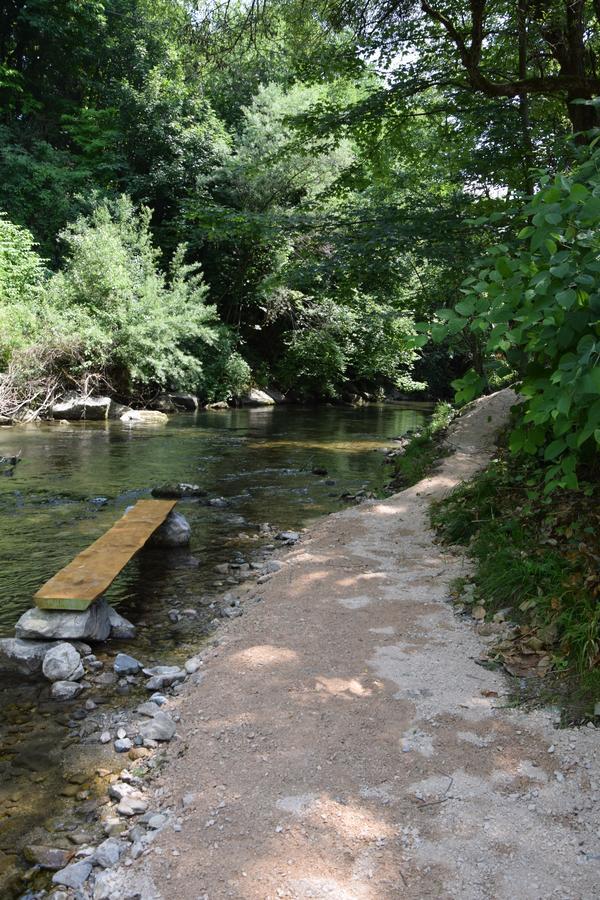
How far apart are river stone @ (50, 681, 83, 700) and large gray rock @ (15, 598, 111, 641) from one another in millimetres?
505

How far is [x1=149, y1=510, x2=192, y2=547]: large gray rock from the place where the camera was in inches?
280

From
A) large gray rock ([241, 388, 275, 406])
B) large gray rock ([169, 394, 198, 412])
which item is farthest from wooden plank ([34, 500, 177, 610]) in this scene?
large gray rock ([241, 388, 275, 406])

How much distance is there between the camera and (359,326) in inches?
989

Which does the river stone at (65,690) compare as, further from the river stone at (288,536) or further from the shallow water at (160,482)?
the river stone at (288,536)

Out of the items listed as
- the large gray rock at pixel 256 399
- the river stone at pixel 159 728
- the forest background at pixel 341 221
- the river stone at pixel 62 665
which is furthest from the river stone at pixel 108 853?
the large gray rock at pixel 256 399

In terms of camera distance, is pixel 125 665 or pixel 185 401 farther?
pixel 185 401

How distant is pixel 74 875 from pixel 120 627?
8.03 ft

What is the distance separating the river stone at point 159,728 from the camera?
3.40 meters

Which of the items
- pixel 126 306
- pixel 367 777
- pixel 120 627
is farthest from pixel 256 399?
pixel 367 777

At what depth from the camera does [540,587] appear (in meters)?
4.05

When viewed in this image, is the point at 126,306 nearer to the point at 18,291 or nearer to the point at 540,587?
the point at 18,291

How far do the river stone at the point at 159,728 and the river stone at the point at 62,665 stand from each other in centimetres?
81

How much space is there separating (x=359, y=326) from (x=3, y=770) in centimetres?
2322

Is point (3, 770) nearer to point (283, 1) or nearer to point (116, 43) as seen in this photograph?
point (283, 1)
